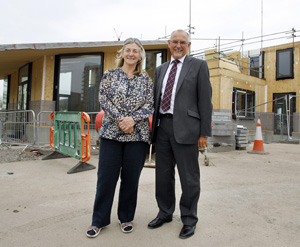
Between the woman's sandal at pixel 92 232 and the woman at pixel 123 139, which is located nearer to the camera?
the woman's sandal at pixel 92 232

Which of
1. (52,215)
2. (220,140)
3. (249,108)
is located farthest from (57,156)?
(249,108)

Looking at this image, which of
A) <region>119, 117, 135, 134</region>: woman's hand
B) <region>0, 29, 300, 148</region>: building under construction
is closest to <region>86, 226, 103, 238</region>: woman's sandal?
<region>119, 117, 135, 134</region>: woman's hand

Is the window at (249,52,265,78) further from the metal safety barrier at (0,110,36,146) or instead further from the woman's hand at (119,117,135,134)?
the woman's hand at (119,117,135,134)

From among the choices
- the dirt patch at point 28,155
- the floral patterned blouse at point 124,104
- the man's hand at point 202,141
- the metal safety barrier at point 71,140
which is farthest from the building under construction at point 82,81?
the floral patterned blouse at point 124,104

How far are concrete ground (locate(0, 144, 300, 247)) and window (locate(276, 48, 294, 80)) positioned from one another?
1611 cm

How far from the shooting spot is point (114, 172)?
259 cm

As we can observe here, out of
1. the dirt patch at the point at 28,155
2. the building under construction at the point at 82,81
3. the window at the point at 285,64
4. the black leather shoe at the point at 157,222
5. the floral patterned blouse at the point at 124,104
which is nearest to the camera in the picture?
the floral patterned blouse at the point at 124,104

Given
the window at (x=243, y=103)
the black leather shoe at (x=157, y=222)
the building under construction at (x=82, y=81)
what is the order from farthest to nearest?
1. the window at (x=243, y=103)
2. the building under construction at (x=82, y=81)
3. the black leather shoe at (x=157, y=222)

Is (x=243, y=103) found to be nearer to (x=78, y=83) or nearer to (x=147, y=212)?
(x=78, y=83)

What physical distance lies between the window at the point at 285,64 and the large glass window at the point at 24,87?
16.7 m

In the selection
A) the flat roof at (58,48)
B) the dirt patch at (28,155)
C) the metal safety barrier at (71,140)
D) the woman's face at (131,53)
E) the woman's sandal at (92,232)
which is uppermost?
the flat roof at (58,48)

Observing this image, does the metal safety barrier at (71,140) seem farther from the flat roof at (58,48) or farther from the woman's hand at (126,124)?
the flat roof at (58,48)

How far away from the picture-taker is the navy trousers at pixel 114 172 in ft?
8.41

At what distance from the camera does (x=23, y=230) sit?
253 centimetres
